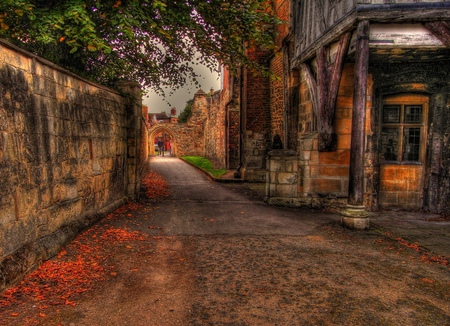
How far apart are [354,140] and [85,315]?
521 cm

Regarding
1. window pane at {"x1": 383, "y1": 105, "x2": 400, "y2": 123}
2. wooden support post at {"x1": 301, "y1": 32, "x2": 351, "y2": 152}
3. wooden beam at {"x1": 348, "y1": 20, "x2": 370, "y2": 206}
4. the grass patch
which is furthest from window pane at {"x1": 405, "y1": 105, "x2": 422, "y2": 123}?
the grass patch

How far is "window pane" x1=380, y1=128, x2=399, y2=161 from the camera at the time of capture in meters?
7.53

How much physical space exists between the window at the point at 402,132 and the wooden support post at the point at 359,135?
2130 millimetres

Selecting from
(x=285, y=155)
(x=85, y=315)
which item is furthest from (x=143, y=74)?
(x=85, y=315)

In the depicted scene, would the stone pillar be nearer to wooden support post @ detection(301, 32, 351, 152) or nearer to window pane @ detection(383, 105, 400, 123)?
wooden support post @ detection(301, 32, 351, 152)

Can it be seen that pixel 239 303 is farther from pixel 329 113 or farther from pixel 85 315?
pixel 329 113

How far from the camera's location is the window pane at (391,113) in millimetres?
7496

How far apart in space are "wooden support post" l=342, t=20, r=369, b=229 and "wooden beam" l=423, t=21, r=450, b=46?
123cm

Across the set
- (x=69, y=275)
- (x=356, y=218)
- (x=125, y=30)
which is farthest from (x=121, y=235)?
(x=356, y=218)

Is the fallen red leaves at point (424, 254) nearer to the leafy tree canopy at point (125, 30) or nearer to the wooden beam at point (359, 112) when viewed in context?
the wooden beam at point (359, 112)

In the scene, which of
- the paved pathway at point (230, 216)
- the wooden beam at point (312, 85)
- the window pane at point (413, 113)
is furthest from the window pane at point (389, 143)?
the paved pathway at point (230, 216)

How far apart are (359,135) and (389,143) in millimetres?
2373

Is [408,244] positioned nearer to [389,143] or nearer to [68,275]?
[389,143]

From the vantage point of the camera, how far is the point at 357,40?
570cm
